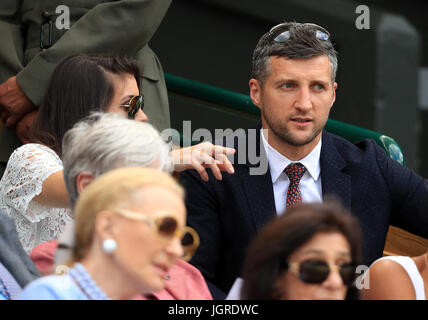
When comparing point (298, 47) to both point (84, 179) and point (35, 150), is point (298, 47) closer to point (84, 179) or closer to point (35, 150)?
point (35, 150)

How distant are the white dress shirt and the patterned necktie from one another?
0.01 m

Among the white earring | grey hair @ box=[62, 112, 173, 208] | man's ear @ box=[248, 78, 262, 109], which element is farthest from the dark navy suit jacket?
the white earring

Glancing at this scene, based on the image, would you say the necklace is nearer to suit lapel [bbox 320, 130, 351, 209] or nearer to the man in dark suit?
the man in dark suit

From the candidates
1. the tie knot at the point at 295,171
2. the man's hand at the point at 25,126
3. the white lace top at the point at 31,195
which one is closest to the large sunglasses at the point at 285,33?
the tie knot at the point at 295,171

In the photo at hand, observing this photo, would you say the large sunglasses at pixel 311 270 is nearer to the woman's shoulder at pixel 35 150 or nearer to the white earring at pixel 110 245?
the white earring at pixel 110 245

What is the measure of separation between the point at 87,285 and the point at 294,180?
130cm

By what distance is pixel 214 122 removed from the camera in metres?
6.72

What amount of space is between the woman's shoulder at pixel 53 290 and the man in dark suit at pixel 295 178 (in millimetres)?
1044

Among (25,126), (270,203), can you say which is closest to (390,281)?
(270,203)

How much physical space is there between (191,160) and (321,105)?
69 cm

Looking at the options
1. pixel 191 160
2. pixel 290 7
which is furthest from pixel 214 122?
pixel 191 160

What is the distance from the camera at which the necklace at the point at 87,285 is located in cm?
194

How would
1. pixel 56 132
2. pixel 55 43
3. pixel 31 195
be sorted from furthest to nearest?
pixel 55 43 → pixel 56 132 → pixel 31 195

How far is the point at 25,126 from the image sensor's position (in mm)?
3496
